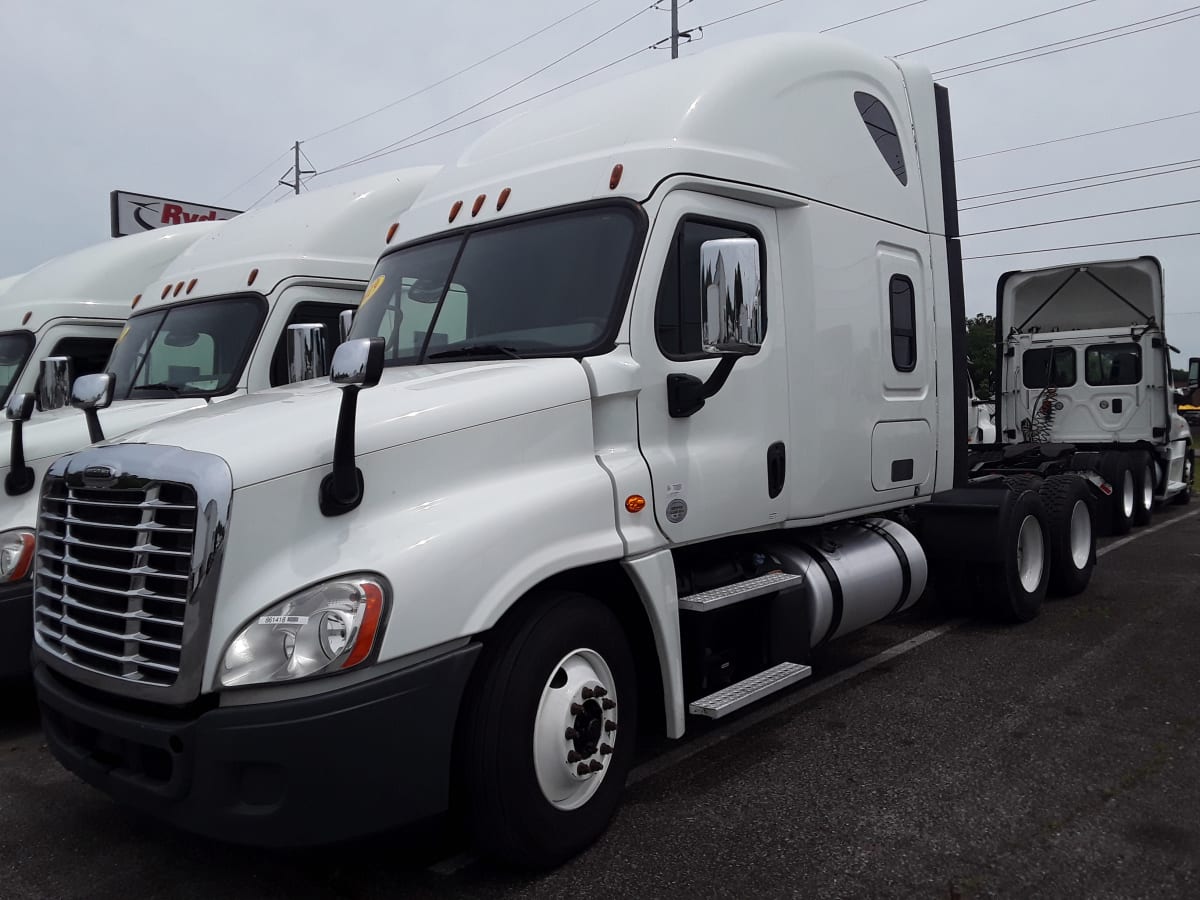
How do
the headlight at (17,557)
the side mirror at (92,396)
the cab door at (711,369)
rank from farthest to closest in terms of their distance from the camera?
1. the headlight at (17,557)
2. the side mirror at (92,396)
3. the cab door at (711,369)

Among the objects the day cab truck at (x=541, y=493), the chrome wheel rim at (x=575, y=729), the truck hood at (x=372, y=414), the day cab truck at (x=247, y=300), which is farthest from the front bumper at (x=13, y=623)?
the chrome wheel rim at (x=575, y=729)

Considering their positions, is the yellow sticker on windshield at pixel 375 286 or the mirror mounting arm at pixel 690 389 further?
the yellow sticker on windshield at pixel 375 286

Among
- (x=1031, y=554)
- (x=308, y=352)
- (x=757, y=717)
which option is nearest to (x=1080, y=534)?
(x=1031, y=554)

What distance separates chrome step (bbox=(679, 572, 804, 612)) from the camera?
4.25m

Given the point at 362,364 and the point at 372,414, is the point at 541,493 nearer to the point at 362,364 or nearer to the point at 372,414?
the point at 372,414

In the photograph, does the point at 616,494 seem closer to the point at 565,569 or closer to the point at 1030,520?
the point at 565,569

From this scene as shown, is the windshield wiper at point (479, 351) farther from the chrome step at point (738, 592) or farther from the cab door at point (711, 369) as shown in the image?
the chrome step at point (738, 592)

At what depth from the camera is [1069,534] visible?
7.81m

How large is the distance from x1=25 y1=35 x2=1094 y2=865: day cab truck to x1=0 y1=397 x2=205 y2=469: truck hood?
83.9 inches

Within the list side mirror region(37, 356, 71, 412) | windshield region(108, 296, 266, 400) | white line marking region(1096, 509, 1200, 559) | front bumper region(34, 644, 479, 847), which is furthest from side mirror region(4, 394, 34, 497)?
white line marking region(1096, 509, 1200, 559)

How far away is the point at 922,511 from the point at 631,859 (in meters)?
3.94

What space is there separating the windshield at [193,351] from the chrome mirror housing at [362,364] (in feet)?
14.0

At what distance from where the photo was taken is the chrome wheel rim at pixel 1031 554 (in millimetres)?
7363

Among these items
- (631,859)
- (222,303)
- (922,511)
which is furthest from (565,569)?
(222,303)
